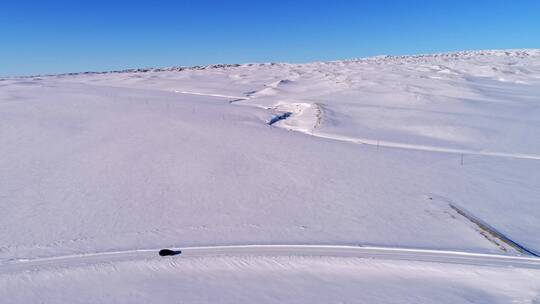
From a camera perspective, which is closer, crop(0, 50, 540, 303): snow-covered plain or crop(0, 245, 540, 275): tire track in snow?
crop(0, 50, 540, 303): snow-covered plain

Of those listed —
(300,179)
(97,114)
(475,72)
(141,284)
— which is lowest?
(141,284)

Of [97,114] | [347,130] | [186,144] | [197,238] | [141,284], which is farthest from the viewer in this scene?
[97,114]

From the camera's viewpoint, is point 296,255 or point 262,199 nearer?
point 296,255

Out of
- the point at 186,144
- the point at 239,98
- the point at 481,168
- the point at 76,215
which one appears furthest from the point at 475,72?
the point at 76,215

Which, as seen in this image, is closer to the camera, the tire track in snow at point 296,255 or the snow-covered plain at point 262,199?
the snow-covered plain at point 262,199

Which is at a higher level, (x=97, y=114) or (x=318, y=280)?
(x=97, y=114)

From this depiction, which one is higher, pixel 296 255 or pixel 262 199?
pixel 262 199

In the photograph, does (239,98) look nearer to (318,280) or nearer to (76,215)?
(76,215)

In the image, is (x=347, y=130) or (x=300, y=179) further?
(x=347, y=130)
